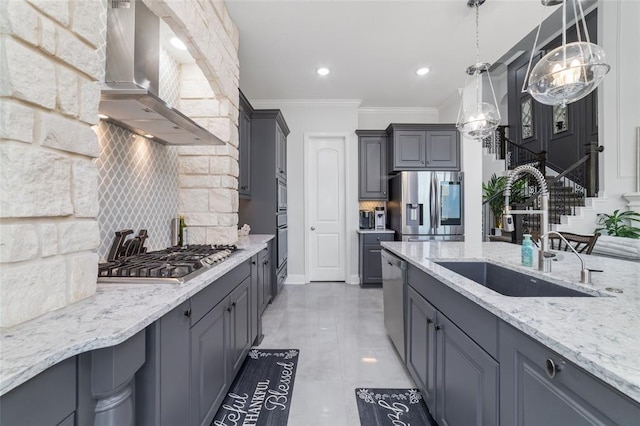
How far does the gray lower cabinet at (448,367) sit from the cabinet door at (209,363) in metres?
1.18

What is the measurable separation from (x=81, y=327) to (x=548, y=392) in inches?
49.9

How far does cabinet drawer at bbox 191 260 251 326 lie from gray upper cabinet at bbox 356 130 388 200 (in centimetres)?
310

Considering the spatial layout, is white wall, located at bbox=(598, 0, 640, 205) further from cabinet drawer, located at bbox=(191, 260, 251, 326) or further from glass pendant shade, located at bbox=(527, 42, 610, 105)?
cabinet drawer, located at bbox=(191, 260, 251, 326)

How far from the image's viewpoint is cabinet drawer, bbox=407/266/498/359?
96cm

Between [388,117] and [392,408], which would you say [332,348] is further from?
[388,117]

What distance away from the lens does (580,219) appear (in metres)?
3.87

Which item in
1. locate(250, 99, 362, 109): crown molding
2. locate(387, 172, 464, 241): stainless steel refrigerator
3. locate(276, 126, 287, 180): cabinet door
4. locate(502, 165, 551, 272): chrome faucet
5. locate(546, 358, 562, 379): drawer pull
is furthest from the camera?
locate(250, 99, 362, 109): crown molding

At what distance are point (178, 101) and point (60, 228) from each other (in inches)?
75.0

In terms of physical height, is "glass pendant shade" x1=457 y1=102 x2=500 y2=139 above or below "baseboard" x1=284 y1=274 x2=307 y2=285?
above

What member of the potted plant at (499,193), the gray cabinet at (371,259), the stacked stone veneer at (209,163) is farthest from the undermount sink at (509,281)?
the potted plant at (499,193)

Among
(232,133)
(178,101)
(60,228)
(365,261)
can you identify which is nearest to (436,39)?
(232,133)

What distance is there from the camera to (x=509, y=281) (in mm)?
1545

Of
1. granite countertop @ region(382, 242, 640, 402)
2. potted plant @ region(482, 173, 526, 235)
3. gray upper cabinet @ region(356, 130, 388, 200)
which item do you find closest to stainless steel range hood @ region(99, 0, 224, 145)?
granite countertop @ region(382, 242, 640, 402)

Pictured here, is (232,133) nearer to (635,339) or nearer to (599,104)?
(635,339)
